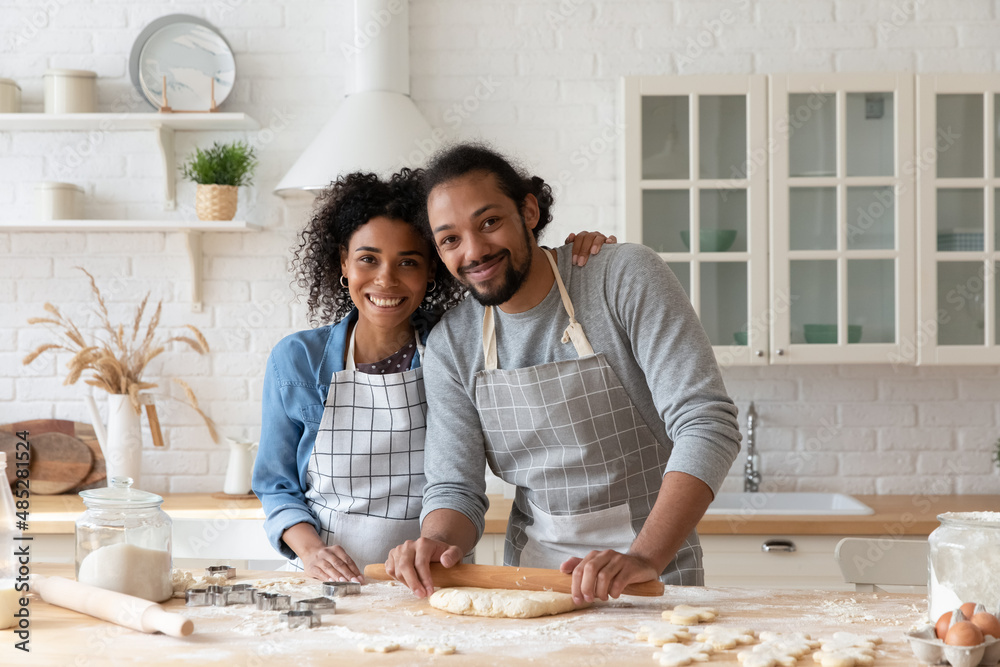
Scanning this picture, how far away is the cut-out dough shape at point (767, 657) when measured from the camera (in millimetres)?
1089

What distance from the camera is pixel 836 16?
3.23m

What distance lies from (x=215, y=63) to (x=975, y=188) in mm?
2663

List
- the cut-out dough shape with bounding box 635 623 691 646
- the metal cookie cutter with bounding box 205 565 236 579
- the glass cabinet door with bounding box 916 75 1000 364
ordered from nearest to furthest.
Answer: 1. the cut-out dough shape with bounding box 635 623 691 646
2. the metal cookie cutter with bounding box 205 565 236 579
3. the glass cabinet door with bounding box 916 75 1000 364

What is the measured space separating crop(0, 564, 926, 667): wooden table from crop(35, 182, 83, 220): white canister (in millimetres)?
2038

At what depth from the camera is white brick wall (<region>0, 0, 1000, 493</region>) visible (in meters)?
3.27

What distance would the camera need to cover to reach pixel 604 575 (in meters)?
1.33

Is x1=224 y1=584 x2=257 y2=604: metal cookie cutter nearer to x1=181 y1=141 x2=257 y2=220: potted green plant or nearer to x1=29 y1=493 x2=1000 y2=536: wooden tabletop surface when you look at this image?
x1=29 y1=493 x2=1000 y2=536: wooden tabletop surface

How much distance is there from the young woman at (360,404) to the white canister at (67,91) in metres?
1.71

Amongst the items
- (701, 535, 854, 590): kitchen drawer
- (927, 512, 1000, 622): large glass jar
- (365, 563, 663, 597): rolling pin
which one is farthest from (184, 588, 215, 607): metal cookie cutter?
(701, 535, 854, 590): kitchen drawer

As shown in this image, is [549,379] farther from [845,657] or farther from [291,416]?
[845,657]

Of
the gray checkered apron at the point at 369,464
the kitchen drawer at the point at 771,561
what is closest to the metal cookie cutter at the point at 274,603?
the gray checkered apron at the point at 369,464

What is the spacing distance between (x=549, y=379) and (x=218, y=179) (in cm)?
187

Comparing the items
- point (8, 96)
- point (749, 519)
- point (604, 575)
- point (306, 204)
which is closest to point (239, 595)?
point (604, 575)

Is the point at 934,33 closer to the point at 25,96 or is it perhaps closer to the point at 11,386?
the point at 25,96
